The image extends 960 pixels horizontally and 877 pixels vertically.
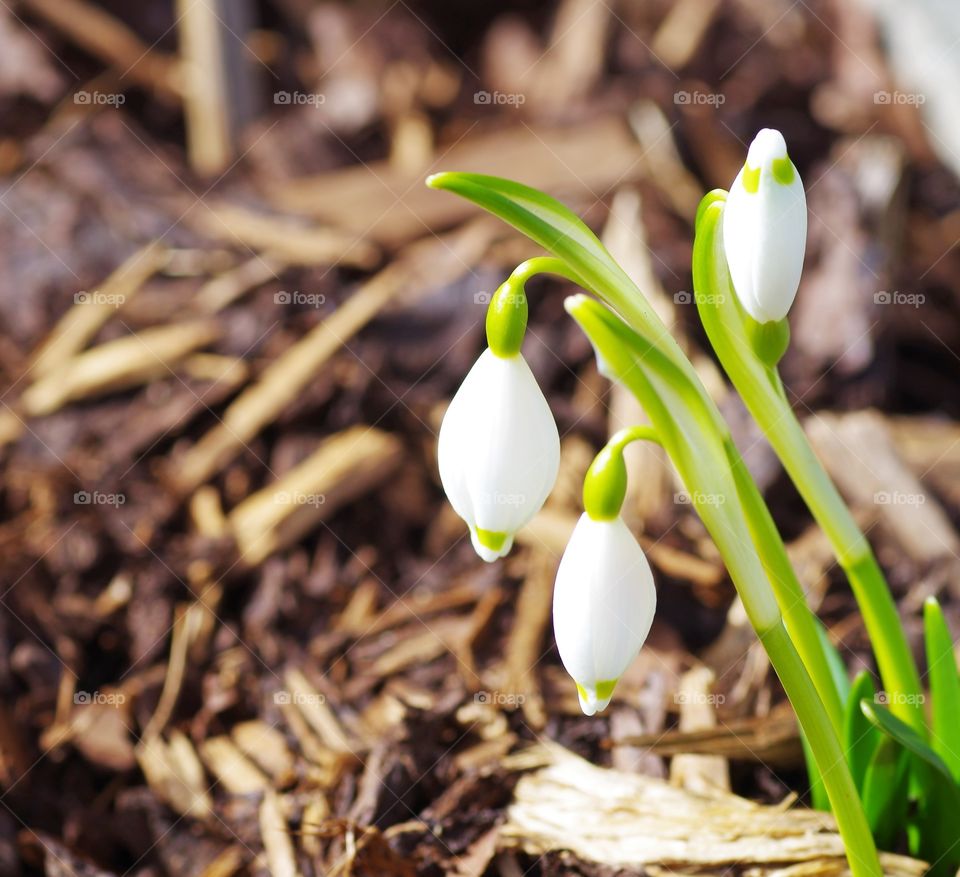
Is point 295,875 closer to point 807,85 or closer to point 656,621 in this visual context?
point 656,621

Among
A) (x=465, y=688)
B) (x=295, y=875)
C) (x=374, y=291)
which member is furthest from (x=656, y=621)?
(x=374, y=291)

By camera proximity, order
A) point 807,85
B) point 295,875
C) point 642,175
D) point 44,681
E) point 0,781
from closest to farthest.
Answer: point 295,875 → point 0,781 → point 44,681 → point 642,175 → point 807,85

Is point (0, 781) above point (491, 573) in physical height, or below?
below
